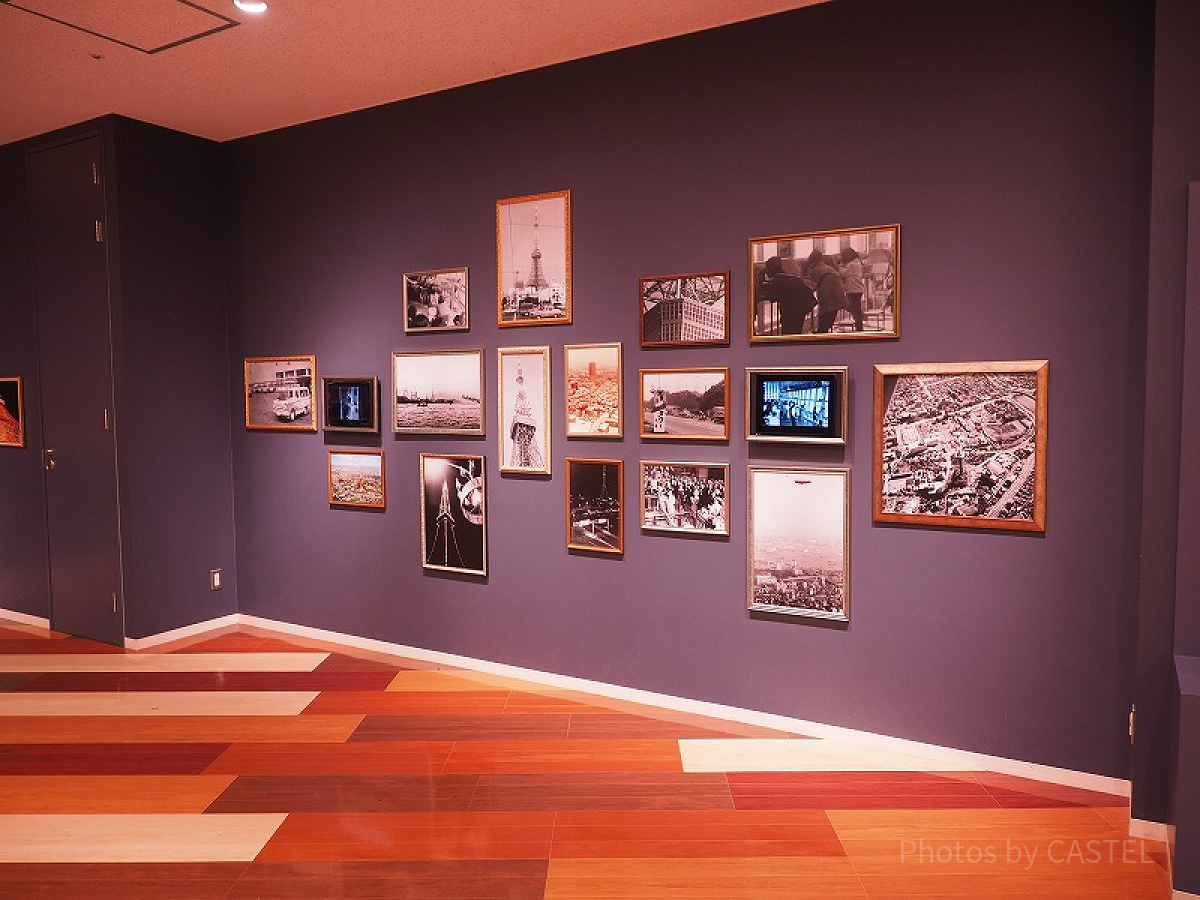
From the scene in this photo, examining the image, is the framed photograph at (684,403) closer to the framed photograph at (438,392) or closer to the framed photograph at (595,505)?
the framed photograph at (595,505)

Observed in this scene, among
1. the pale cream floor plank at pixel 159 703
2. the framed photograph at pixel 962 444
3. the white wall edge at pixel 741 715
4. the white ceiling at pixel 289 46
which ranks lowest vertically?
the pale cream floor plank at pixel 159 703

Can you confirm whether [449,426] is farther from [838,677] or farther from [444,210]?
[838,677]

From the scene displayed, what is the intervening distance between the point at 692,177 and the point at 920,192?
3.22ft

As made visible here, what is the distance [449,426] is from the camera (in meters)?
4.55

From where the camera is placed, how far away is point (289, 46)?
3904mm

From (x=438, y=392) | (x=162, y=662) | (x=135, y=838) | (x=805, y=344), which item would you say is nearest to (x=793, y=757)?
(x=805, y=344)

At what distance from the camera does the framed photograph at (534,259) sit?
4.13 meters

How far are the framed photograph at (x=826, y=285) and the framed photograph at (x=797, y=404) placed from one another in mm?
156

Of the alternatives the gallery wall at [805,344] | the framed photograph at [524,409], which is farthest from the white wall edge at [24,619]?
the framed photograph at [524,409]

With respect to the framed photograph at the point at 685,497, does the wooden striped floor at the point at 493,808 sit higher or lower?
lower

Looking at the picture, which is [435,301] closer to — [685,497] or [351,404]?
[351,404]

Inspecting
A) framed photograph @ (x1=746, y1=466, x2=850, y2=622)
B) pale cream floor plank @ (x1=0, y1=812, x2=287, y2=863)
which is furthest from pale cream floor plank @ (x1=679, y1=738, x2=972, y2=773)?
pale cream floor plank @ (x1=0, y1=812, x2=287, y2=863)

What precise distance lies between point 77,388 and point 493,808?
3.79m

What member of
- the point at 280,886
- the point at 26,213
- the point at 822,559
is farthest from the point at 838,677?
the point at 26,213
